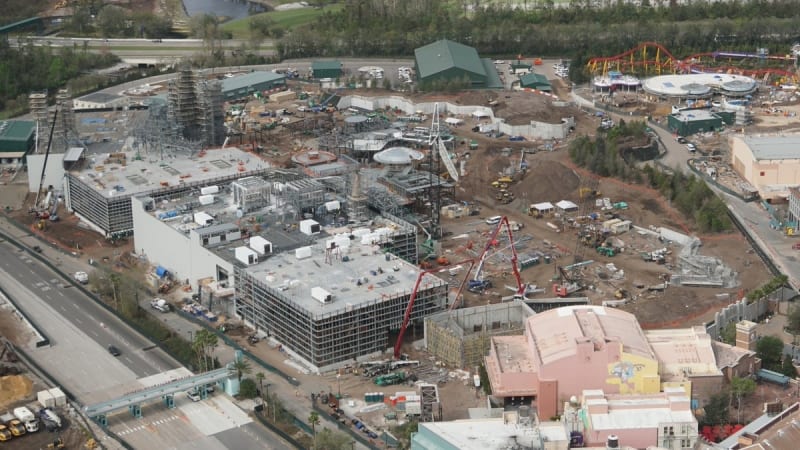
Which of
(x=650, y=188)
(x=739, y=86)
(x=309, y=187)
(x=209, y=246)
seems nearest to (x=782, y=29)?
(x=739, y=86)

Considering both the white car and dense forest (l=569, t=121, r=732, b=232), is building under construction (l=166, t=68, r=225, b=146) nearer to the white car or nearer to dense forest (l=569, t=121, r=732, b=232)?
the white car

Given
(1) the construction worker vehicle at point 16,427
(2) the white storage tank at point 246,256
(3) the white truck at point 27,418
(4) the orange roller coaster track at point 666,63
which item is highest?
(4) the orange roller coaster track at point 666,63

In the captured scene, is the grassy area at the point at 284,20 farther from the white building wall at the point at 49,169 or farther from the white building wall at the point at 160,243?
the white building wall at the point at 160,243

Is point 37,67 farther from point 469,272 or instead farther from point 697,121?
point 469,272

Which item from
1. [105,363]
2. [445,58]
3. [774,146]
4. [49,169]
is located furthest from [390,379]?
[445,58]

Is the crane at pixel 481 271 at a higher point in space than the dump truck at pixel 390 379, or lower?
higher

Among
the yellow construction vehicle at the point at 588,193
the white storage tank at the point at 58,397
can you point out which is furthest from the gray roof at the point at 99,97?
the white storage tank at the point at 58,397
